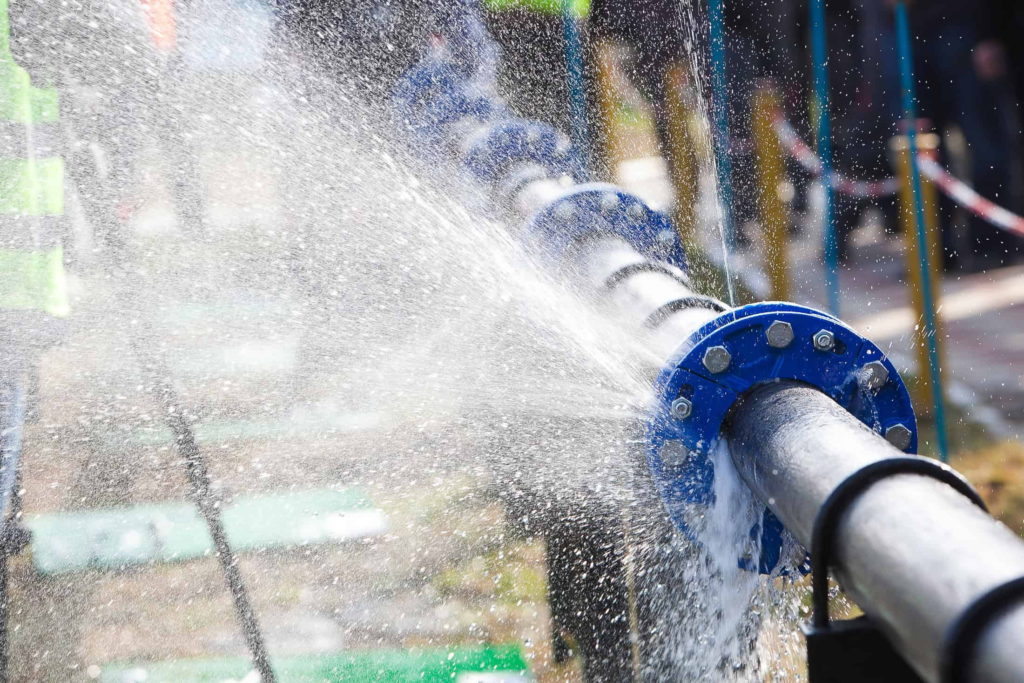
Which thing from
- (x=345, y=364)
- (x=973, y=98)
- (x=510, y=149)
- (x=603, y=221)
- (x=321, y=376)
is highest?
(x=973, y=98)

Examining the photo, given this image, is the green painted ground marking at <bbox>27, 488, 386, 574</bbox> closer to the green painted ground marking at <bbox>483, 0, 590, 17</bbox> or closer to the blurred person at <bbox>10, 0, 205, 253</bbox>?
the blurred person at <bbox>10, 0, 205, 253</bbox>

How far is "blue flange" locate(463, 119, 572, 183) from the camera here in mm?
2520

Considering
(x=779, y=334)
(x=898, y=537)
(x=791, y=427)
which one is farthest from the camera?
(x=779, y=334)

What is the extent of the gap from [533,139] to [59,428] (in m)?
1.98

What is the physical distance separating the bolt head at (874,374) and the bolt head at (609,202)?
2.42 feet

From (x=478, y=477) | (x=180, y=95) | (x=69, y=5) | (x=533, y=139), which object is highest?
(x=180, y=95)

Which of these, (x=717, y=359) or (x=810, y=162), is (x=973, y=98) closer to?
(x=810, y=162)

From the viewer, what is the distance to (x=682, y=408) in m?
1.35

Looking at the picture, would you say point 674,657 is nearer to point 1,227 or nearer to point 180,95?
point 1,227

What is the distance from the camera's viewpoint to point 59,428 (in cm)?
347

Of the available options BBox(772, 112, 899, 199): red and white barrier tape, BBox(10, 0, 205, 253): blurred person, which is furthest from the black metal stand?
BBox(772, 112, 899, 199): red and white barrier tape

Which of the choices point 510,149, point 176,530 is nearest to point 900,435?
point 510,149

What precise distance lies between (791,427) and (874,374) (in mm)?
225

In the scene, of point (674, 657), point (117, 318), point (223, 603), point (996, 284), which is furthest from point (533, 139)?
point (996, 284)
